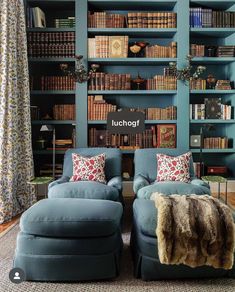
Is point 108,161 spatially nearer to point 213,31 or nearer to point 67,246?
point 67,246

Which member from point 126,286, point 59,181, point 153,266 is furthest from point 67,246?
point 59,181

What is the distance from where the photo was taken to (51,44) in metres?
4.95

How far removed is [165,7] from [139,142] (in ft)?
6.78

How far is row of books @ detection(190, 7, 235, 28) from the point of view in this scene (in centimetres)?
501

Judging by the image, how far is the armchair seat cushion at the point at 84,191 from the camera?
327 cm

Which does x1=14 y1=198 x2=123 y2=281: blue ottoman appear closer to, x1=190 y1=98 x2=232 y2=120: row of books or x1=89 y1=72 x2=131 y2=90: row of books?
x1=89 y1=72 x2=131 y2=90: row of books

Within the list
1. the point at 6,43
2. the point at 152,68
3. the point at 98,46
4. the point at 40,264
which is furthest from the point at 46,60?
the point at 40,264

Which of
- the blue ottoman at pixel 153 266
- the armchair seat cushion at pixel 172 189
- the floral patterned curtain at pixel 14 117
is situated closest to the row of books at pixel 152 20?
the floral patterned curtain at pixel 14 117

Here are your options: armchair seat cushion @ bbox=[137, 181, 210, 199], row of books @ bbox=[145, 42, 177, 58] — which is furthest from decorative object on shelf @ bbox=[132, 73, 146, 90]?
armchair seat cushion @ bbox=[137, 181, 210, 199]

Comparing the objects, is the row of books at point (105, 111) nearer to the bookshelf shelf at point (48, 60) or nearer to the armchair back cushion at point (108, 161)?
the bookshelf shelf at point (48, 60)

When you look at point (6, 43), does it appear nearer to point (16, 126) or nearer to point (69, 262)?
point (16, 126)

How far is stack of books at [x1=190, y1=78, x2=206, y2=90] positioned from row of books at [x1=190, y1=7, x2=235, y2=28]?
79 centimetres

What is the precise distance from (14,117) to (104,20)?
2.02m

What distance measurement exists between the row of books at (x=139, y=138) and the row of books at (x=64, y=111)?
14.1 inches
